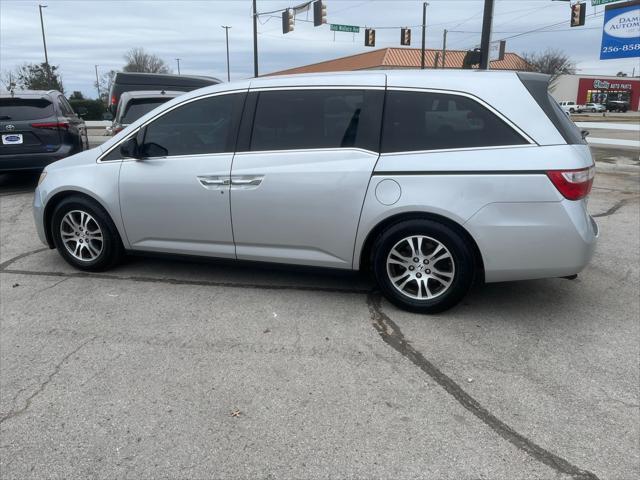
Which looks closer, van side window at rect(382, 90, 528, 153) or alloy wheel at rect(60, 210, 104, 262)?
van side window at rect(382, 90, 528, 153)

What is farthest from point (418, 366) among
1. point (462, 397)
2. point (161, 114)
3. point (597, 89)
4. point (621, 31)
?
point (597, 89)

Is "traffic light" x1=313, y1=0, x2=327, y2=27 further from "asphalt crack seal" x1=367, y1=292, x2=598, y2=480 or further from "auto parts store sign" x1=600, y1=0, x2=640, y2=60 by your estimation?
"asphalt crack seal" x1=367, y1=292, x2=598, y2=480

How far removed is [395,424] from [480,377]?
2.48 feet

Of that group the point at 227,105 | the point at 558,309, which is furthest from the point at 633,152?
the point at 227,105

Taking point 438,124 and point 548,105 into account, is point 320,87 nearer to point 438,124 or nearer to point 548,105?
point 438,124

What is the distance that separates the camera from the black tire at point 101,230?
4945 millimetres

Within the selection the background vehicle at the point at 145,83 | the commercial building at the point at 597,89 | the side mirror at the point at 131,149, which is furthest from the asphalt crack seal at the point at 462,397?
the commercial building at the point at 597,89

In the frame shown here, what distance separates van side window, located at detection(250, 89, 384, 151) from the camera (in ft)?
13.6

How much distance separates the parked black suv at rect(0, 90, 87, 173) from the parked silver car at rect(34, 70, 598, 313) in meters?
4.76

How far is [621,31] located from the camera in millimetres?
16609

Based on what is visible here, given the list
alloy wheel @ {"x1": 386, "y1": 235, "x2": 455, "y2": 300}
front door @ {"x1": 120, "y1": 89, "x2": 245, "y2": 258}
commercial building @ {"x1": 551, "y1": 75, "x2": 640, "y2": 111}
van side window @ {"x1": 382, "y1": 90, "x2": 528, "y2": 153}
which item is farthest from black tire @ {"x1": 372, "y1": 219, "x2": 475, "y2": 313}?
commercial building @ {"x1": 551, "y1": 75, "x2": 640, "y2": 111}

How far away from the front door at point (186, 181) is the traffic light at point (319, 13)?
1916cm

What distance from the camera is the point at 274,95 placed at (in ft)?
14.5

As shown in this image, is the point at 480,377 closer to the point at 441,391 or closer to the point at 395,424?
the point at 441,391
